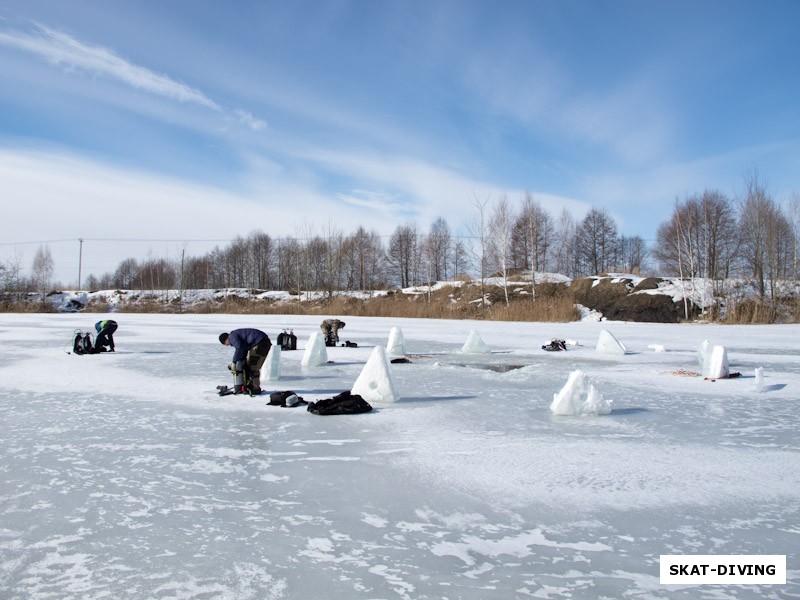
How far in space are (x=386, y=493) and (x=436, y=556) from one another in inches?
44.0

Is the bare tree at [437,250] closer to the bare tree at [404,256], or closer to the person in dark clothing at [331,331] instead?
the bare tree at [404,256]

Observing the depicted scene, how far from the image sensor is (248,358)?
27.7 ft

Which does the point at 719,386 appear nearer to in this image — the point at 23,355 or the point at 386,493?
the point at 386,493

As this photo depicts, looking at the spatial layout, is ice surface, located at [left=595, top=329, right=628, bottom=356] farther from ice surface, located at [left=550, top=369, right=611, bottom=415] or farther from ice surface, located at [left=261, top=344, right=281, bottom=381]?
ice surface, located at [left=261, top=344, right=281, bottom=381]

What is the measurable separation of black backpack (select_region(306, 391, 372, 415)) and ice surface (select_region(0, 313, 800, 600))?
163 millimetres

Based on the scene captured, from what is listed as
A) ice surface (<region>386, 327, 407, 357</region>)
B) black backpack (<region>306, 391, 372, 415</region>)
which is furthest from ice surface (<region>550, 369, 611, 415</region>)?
ice surface (<region>386, 327, 407, 357</region>)

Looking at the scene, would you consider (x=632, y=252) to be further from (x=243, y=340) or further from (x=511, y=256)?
(x=243, y=340)

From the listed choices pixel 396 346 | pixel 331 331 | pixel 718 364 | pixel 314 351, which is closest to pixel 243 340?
pixel 314 351

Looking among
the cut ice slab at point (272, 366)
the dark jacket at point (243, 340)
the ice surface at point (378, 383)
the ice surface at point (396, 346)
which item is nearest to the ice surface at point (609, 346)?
the ice surface at point (396, 346)

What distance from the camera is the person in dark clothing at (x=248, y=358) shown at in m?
8.30

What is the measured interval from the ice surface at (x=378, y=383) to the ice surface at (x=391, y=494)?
191mm

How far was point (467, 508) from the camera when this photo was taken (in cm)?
381

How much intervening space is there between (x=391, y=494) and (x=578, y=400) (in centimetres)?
374

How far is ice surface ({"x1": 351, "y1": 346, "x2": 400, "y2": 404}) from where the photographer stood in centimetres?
783
